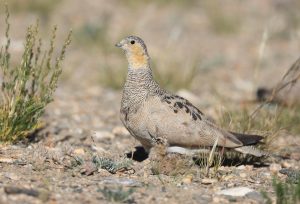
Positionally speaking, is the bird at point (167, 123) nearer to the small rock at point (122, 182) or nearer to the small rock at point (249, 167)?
the small rock at point (249, 167)

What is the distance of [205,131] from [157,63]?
167 inches

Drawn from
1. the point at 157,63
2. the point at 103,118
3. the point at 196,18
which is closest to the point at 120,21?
the point at 196,18

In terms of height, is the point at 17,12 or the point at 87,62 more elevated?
the point at 17,12

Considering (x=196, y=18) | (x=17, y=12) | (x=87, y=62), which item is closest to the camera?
(x=87, y=62)

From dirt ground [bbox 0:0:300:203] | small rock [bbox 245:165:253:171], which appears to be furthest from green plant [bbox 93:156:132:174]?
small rock [bbox 245:165:253:171]

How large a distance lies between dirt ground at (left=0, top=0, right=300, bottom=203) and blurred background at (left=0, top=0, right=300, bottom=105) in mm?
24

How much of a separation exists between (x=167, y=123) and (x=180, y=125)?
116mm

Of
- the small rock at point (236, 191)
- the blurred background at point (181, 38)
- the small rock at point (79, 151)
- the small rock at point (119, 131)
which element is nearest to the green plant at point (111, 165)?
the small rock at point (79, 151)

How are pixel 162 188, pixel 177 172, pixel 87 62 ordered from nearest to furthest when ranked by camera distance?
pixel 162 188
pixel 177 172
pixel 87 62

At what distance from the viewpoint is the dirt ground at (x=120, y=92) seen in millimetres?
5078

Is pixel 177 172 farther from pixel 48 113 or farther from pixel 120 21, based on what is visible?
pixel 120 21

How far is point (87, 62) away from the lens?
1144cm

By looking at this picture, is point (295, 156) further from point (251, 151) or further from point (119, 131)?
point (119, 131)

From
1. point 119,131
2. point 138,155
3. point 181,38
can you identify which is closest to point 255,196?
point 138,155
